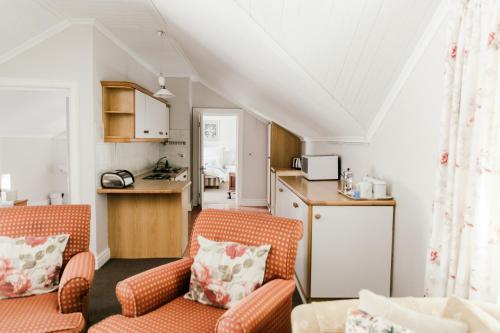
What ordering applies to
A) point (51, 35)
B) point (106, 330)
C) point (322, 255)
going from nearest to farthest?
1. point (106, 330)
2. point (322, 255)
3. point (51, 35)

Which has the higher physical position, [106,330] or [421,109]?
[421,109]

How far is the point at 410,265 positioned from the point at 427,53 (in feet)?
4.59

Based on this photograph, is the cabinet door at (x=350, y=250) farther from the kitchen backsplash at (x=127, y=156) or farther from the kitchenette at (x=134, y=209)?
the kitchen backsplash at (x=127, y=156)

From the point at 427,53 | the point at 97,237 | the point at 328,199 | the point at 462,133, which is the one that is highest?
the point at 427,53

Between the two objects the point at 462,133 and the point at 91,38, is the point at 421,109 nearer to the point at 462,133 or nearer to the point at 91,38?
the point at 462,133

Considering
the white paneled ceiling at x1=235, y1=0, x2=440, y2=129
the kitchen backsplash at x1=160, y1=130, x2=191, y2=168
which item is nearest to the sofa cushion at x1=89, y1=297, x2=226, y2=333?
the white paneled ceiling at x1=235, y1=0, x2=440, y2=129

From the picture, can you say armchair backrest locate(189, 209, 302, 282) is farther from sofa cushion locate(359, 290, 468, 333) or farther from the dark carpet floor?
the dark carpet floor

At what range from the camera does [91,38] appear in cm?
334

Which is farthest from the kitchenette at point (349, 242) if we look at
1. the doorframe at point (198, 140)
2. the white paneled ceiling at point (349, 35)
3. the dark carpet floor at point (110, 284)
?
the doorframe at point (198, 140)

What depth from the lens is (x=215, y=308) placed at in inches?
68.6

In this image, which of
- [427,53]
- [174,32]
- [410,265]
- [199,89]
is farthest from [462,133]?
[199,89]

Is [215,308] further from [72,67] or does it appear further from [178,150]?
[178,150]

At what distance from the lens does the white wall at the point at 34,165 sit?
4.73m

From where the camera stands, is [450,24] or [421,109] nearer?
[450,24]
